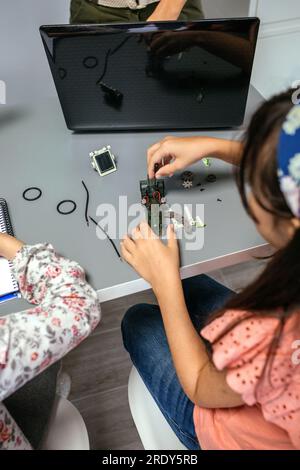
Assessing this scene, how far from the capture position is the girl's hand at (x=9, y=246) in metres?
0.73

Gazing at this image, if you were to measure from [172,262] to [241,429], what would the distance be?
0.29 meters

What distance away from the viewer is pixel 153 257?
71 centimetres

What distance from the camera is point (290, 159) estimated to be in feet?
1.46

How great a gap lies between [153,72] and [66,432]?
A: 2.38 feet

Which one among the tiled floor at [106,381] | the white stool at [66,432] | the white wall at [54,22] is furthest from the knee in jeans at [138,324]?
the white wall at [54,22]

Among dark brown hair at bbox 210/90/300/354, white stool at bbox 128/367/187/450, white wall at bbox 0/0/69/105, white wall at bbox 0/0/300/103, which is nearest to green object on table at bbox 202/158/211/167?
white wall at bbox 0/0/300/103

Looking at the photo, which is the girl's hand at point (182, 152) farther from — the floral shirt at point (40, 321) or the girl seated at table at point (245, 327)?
the floral shirt at point (40, 321)

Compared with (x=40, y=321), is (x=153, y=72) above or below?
above

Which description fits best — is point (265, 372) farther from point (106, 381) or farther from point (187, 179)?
point (106, 381)

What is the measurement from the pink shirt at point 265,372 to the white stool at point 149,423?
181mm

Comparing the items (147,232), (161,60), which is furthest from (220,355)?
(161,60)

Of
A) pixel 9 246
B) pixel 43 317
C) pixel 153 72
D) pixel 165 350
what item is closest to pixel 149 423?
pixel 165 350

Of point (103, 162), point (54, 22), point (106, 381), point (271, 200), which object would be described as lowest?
point (106, 381)

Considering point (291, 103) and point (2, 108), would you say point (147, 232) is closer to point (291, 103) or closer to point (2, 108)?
point (291, 103)
